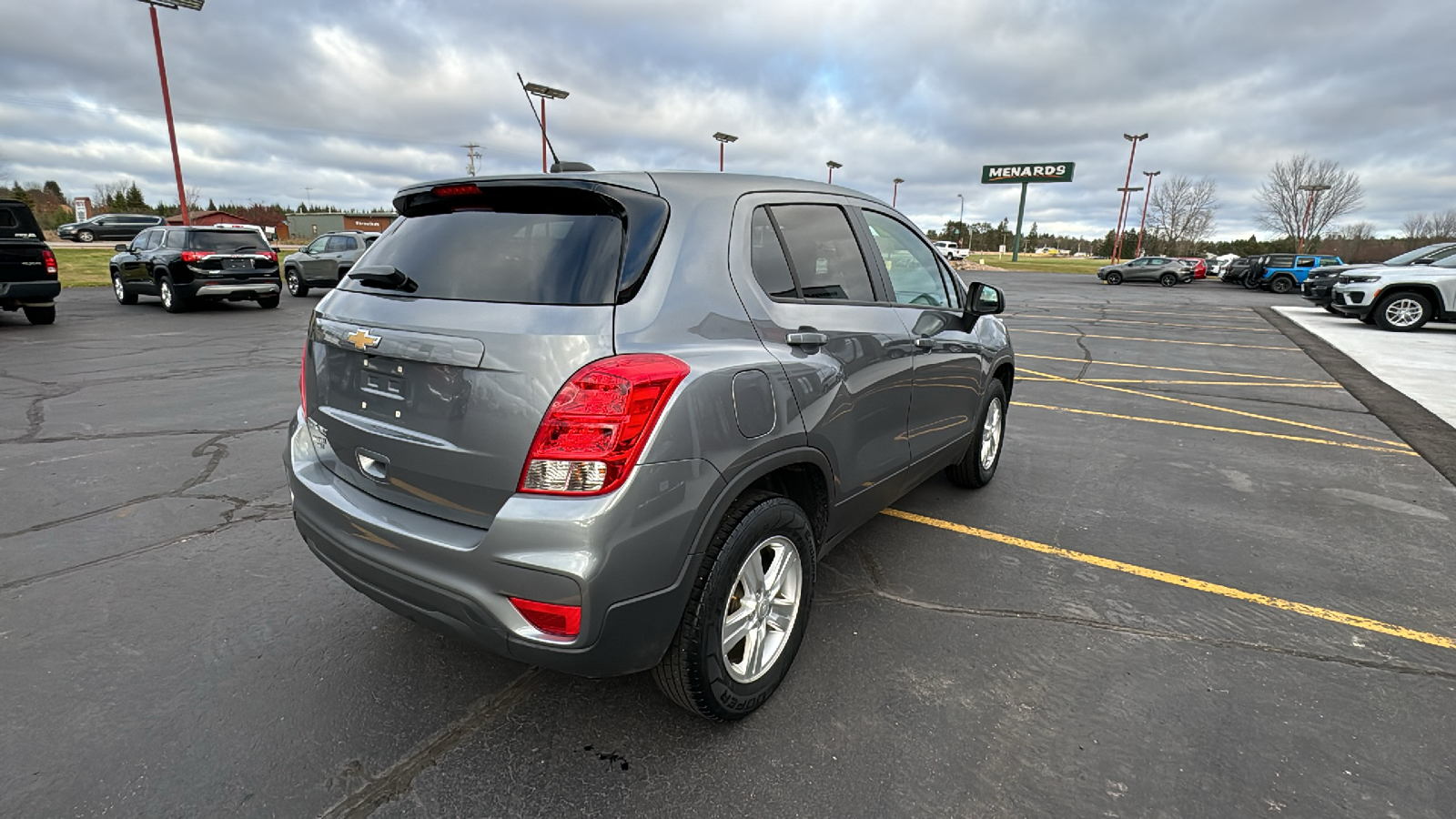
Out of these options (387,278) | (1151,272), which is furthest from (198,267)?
(1151,272)

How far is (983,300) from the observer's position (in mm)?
4039

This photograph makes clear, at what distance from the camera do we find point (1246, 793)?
83.0 inches

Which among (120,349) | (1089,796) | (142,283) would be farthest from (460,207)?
(142,283)

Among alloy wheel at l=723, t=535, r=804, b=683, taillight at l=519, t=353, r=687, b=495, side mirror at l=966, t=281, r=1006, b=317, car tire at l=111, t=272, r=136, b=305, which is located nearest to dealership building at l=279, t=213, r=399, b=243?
car tire at l=111, t=272, r=136, b=305

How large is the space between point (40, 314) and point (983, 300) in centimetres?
1522

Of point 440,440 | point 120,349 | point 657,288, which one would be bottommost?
point 120,349

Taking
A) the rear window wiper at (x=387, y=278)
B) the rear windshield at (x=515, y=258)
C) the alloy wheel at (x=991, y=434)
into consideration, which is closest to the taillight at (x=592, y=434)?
the rear windshield at (x=515, y=258)

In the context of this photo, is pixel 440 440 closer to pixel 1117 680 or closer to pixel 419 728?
pixel 419 728

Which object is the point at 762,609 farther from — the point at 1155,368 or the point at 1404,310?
the point at 1404,310

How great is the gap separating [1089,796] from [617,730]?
146 centimetres

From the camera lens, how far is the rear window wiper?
2.33 m

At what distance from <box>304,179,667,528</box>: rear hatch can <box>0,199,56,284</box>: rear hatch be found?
1282 centimetres

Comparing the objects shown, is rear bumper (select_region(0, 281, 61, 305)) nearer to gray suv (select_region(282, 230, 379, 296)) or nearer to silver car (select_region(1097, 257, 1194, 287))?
gray suv (select_region(282, 230, 379, 296))

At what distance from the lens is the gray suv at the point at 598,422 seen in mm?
1897
